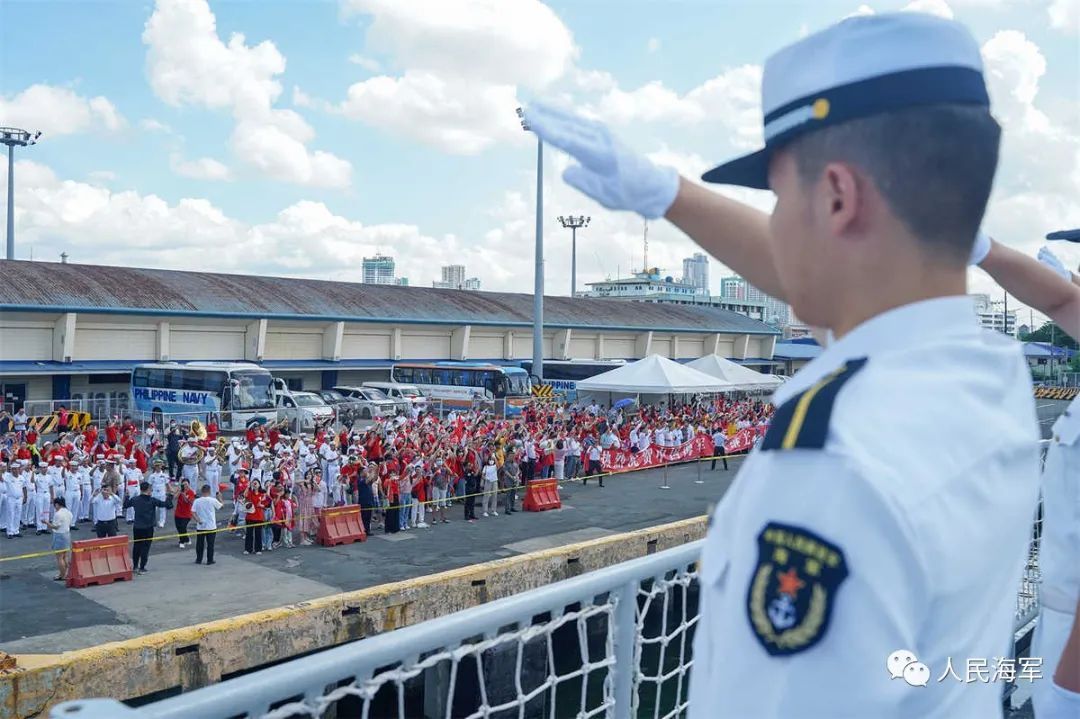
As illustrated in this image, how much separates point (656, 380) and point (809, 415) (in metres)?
23.8

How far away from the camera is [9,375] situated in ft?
100

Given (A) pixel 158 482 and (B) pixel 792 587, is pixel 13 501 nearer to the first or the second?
(A) pixel 158 482

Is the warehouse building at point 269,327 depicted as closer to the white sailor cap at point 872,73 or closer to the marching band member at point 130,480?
the marching band member at point 130,480

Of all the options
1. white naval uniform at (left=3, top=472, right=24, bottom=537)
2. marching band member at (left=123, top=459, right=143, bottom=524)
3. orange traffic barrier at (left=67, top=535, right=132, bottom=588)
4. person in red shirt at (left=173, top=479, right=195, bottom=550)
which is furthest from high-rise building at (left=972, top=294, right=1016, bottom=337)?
white naval uniform at (left=3, top=472, right=24, bottom=537)

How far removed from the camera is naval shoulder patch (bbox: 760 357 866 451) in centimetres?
102

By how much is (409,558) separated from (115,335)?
25349 millimetres

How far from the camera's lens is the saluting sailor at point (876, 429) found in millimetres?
978

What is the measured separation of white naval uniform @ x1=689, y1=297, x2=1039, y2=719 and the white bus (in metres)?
26.9

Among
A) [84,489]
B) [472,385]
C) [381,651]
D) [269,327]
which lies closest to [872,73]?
[381,651]

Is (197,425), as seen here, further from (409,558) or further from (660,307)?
(660,307)

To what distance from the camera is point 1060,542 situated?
8.28ft

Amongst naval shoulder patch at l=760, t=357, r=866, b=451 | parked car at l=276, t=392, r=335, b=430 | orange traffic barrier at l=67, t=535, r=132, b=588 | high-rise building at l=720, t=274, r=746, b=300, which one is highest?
high-rise building at l=720, t=274, r=746, b=300

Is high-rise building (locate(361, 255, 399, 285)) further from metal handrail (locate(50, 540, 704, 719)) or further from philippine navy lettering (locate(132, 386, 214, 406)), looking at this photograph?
metal handrail (locate(50, 540, 704, 719))

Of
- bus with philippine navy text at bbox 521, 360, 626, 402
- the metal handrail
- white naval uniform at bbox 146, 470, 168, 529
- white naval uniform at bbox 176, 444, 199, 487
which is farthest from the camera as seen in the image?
bus with philippine navy text at bbox 521, 360, 626, 402
